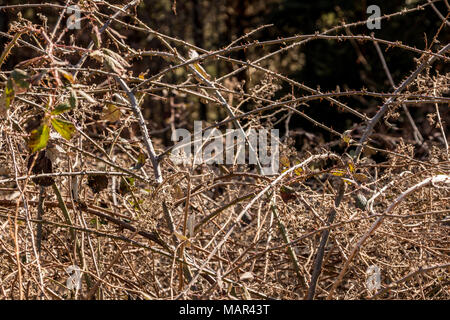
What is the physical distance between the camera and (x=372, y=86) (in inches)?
189

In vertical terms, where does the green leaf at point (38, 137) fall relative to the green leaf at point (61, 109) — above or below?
below

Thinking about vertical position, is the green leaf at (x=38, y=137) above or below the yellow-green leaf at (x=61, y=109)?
below

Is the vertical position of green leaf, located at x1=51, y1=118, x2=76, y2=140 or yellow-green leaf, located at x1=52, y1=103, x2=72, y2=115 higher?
yellow-green leaf, located at x1=52, y1=103, x2=72, y2=115

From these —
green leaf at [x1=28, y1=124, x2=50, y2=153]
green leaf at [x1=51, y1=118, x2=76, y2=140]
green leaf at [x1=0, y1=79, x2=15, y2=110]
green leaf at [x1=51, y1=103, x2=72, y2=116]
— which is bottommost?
green leaf at [x1=28, y1=124, x2=50, y2=153]

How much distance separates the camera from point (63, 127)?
1.15 m

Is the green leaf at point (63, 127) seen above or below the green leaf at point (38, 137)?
above

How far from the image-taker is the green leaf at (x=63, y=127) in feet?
3.72

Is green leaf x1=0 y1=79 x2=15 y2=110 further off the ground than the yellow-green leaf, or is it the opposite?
green leaf x1=0 y1=79 x2=15 y2=110

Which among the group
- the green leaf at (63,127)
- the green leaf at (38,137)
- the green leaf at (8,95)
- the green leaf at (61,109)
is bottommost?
the green leaf at (38,137)

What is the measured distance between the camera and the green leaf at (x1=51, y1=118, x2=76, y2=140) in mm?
1135

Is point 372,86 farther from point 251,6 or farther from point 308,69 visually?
point 251,6

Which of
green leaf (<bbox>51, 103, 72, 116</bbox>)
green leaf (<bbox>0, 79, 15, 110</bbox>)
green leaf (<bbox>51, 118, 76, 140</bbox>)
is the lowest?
green leaf (<bbox>51, 118, 76, 140</bbox>)
